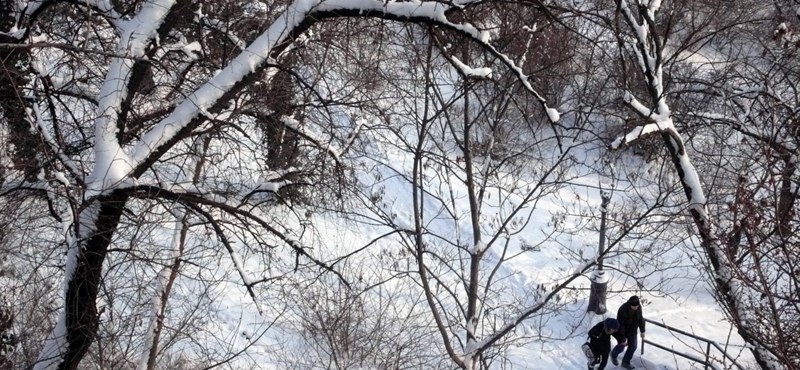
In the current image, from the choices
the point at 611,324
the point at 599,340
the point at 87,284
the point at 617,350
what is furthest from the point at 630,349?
the point at 87,284

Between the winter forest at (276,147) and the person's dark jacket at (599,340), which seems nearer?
the winter forest at (276,147)

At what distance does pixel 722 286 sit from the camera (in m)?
6.14

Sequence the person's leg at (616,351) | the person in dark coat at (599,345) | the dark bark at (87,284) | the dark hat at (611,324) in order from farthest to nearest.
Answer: the person's leg at (616,351)
the person in dark coat at (599,345)
the dark hat at (611,324)
the dark bark at (87,284)

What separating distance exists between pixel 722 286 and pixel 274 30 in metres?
4.49

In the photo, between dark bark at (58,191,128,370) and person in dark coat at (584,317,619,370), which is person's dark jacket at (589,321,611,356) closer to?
person in dark coat at (584,317,619,370)

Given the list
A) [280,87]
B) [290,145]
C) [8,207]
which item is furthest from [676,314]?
[8,207]

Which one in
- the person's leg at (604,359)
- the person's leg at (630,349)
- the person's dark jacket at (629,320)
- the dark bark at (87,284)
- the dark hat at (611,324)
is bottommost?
the dark bark at (87,284)

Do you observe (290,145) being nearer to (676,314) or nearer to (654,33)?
(654,33)

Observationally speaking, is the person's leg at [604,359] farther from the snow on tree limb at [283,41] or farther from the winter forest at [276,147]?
the snow on tree limb at [283,41]

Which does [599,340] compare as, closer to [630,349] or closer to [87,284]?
[630,349]

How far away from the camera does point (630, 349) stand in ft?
35.0

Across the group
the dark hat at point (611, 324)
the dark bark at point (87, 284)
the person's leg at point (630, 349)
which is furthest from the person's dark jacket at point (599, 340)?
the dark bark at point (87, 284)

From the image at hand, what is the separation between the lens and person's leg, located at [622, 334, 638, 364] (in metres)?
10.5

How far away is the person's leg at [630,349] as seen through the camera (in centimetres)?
1050
